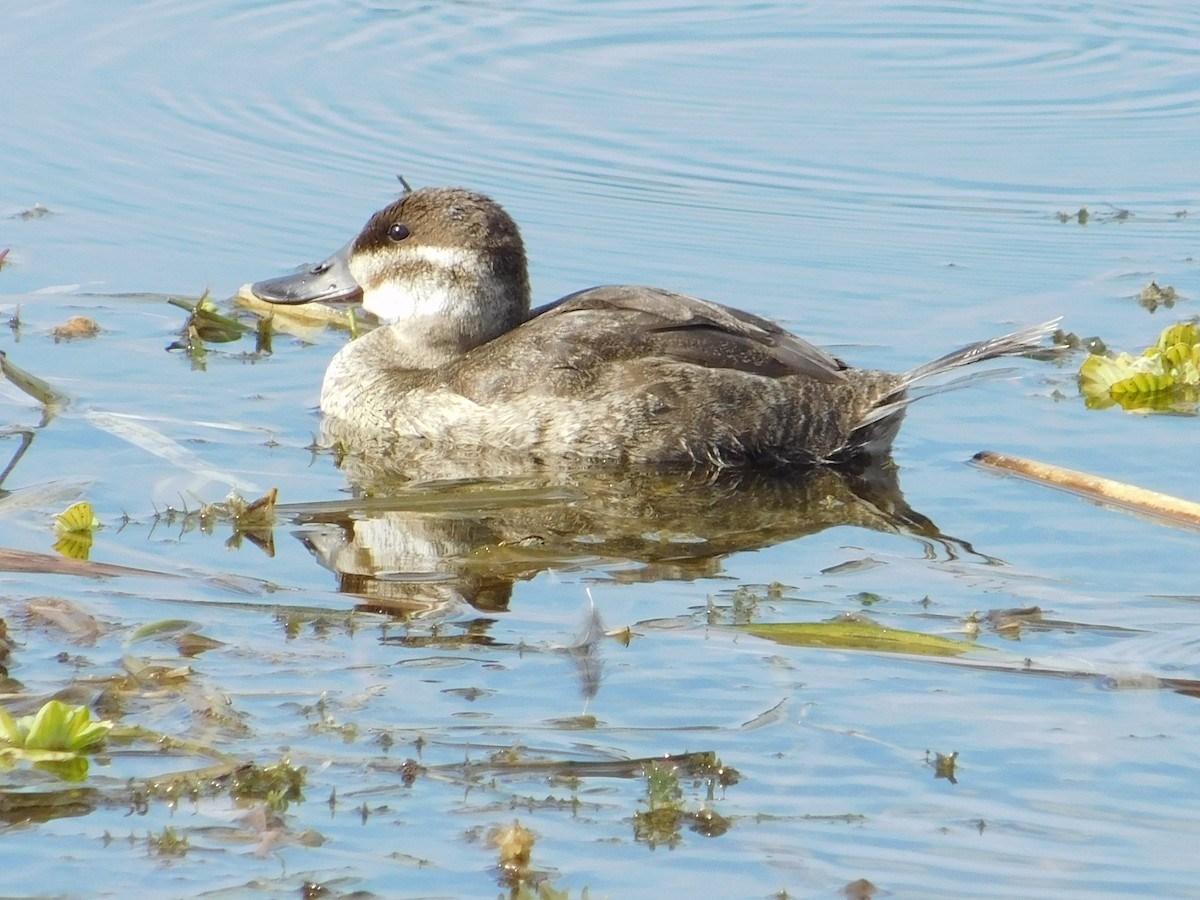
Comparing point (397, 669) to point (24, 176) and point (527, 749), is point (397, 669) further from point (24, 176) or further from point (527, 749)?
point (24, 176)

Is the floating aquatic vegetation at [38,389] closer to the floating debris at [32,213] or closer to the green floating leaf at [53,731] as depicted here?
the floating debris at [32,213]

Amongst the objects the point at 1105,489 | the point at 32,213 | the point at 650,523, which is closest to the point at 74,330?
the point at 32,213

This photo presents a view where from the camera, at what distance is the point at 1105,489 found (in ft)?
22.2

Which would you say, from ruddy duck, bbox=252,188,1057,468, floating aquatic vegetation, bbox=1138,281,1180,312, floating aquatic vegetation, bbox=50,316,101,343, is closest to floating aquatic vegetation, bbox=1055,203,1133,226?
floating aquatic vegetation, bbox=1138,281,1180,312

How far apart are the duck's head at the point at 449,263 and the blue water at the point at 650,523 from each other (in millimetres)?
615

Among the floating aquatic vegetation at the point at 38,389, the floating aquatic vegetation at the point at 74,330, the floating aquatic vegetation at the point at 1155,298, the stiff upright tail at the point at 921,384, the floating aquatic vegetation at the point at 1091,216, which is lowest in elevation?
the floating aquatic vegetation at the point at 38,389

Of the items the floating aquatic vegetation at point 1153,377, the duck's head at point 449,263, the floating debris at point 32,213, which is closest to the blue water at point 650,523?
the floating debris at point 32,213

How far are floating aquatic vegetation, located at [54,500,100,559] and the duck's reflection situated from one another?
69cm

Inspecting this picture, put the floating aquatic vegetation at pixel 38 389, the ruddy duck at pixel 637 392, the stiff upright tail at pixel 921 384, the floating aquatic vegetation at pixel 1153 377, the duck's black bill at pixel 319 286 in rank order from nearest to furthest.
→ the stiff upright tail at pixel 921 384
the ruddy duck at pixel 637 392
the floating aquatic vegetation at pixel 38 389
the floating aquatic vegetation at pixel 1153 377
the duck's black bill at pixel 319 286

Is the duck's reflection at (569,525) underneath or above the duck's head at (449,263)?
underneath

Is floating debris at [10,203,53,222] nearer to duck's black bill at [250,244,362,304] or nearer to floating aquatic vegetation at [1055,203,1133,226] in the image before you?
duck's black bill at [250,244,362,304]

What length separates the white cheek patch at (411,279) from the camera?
26.9 ft

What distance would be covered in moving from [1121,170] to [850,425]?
4319 mm

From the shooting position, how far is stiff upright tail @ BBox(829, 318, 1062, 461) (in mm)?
7336
